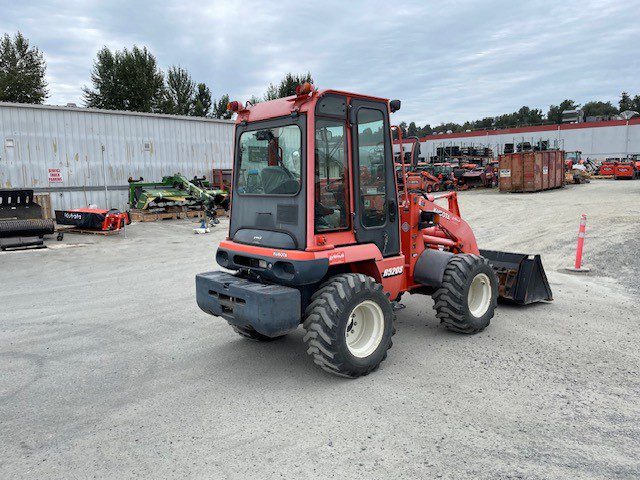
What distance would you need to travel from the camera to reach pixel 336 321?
15.0ft

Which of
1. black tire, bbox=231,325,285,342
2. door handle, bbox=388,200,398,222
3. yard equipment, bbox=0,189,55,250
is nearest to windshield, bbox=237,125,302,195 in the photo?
door handle, bbox=388,200,398,222

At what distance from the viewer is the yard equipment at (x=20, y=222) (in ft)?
42.4

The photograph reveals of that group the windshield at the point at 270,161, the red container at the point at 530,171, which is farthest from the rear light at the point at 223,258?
the red container at the point at 530,171

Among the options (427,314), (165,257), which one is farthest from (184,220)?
(427,314)

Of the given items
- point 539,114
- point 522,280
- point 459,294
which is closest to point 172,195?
point 522,280

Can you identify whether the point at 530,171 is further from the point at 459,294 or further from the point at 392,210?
the point at 392,210

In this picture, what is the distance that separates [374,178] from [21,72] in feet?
A: 154

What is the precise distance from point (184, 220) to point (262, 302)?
50.8 feet

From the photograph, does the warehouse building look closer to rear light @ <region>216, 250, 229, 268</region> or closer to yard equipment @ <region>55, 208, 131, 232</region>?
yard equipment @ <region>55, 208, 131, 232</region>

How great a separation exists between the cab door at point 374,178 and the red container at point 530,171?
77.7 feet

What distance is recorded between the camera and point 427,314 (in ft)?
23.2

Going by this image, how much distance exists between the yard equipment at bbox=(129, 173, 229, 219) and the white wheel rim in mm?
13570

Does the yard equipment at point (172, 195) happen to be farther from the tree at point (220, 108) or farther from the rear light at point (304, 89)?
the tree at point (220, 108)

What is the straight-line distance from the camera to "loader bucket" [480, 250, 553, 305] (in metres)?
7.19
